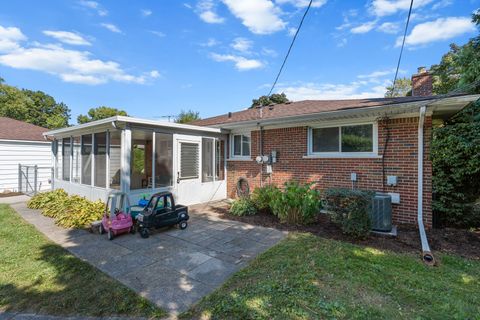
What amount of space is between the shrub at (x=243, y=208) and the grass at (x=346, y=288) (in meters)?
2.70

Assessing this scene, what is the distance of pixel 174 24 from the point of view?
853 cm

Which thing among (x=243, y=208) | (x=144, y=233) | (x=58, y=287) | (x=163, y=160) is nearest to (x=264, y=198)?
(x=243, y=208)

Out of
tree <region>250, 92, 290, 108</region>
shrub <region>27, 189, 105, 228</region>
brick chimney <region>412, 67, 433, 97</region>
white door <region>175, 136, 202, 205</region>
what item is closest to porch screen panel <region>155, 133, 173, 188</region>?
white door <region>175, 136, 202, 205</region>

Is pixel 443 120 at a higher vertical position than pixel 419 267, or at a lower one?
higher

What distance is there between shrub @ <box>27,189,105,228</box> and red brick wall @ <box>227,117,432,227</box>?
4848 millimetres

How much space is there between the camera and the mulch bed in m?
4.24

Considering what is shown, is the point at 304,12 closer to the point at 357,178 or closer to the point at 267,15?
the point at 267,15

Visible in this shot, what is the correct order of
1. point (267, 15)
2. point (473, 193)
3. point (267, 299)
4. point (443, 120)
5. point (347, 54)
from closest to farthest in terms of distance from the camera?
point (267, 299) < point (473, 193) < point (443, 120) < point (267, 15) < point (347, 54)

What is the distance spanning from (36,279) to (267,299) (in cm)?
333

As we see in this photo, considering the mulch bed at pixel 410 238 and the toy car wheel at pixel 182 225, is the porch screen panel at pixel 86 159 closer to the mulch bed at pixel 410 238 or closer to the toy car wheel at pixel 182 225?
the toy car wheel at pixel 182 225

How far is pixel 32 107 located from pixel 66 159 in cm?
3467

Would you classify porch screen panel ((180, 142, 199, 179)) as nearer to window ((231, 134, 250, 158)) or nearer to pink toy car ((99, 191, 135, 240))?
window ((231, 134, 250, 158))

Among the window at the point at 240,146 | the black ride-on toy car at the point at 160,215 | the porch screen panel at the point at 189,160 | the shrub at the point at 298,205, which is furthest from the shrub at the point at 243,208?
the window at the point at 240,146

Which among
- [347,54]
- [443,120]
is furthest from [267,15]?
[443,120]
